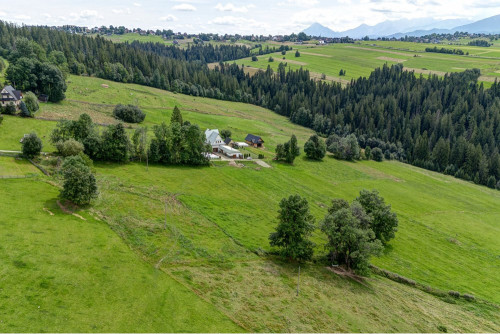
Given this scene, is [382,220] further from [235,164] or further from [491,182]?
[491,182]

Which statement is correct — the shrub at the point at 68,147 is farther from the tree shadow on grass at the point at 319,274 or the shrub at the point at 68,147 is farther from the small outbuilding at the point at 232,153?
the tree shadow on grass at the point at 319,274

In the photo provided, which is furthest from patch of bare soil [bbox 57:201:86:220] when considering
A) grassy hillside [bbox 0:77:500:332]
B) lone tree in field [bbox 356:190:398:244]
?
lone tree in field [bbox 356:190:398:244]

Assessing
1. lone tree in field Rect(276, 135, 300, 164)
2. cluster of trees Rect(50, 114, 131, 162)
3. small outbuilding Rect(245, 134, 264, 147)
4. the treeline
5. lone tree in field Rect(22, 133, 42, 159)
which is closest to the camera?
lone tree in field Rect(22, 133, 42, 159)

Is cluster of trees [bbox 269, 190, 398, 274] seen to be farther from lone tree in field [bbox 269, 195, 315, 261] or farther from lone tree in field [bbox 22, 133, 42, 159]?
lone tree in field [bbox 22, 133, 42, 159]

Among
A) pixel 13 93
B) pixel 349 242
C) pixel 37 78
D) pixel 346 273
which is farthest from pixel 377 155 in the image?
pixel 37 78

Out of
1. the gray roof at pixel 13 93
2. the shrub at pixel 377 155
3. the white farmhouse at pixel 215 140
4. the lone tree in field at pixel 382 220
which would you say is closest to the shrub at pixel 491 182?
the shrub at pixel 377 155

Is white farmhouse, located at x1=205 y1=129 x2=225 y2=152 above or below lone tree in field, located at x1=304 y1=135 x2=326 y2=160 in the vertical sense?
above
